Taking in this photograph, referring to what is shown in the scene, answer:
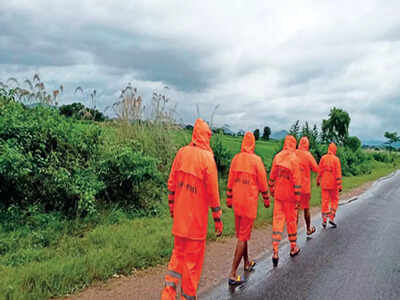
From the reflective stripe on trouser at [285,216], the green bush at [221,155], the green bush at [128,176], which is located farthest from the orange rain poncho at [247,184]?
the green bush at [221,155]

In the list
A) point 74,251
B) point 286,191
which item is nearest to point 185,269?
point 74,251

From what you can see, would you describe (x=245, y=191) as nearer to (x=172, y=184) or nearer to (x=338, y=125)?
(x=172, y=184)

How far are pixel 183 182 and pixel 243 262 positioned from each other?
269 cm

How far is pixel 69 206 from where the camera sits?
7.37 m

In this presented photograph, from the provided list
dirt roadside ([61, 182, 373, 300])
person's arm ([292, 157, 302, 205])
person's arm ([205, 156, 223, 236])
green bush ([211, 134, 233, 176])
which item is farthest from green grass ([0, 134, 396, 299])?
green bush ([211, 134, 233, 176])

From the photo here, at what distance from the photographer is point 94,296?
4.45 m

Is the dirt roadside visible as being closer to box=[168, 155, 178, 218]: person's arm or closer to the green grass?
the green grass

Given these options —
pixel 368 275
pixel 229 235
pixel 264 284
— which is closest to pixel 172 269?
pixel 264 284

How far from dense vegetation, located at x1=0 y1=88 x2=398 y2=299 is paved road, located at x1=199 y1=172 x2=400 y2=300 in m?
1.73

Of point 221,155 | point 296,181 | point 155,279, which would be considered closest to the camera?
point 155,279

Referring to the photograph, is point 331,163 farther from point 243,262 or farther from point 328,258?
point 243,262

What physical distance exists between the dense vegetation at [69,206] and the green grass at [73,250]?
0.02 metres

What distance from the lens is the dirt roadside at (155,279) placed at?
4.53 metres

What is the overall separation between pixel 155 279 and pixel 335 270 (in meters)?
2.97
